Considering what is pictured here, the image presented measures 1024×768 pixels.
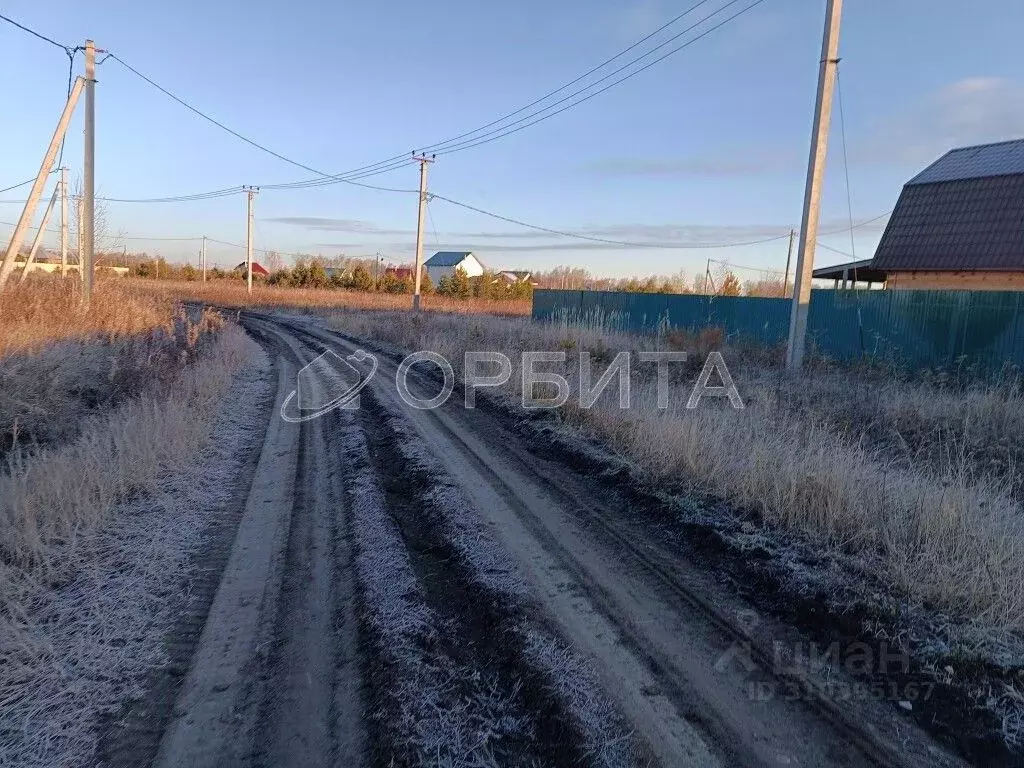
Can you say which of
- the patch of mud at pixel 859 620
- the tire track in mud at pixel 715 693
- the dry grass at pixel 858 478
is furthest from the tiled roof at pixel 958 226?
the tire track in mud at pixel 715 693

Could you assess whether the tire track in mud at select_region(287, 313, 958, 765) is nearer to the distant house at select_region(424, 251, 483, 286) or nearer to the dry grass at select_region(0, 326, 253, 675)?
the dry grass at select_region(0, 326, 253, 675)

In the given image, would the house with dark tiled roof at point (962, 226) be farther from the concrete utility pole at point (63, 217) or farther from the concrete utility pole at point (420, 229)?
the concrete utility pole at point (63, 217)

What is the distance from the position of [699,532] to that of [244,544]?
3.56 metres

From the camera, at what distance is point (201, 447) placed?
7121mm

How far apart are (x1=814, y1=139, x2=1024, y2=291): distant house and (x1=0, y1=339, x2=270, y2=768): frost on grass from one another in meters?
19.2

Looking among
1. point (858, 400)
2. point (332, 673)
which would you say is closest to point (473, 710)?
point (332, 673)

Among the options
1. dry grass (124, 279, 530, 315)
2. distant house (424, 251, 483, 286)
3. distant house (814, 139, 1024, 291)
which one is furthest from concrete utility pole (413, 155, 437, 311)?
distant house (424, 251, 483, 286)

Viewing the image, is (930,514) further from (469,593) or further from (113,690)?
(113,690)

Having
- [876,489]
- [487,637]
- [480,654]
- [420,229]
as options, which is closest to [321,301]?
[420,229]

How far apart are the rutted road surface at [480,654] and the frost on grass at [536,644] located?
11mm

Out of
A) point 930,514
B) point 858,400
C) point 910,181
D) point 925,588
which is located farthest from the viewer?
point 910,181

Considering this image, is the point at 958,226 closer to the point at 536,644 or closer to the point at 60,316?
the point at 536,644

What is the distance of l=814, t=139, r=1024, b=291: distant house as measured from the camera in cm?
1709

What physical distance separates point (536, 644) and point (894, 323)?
15.4m
